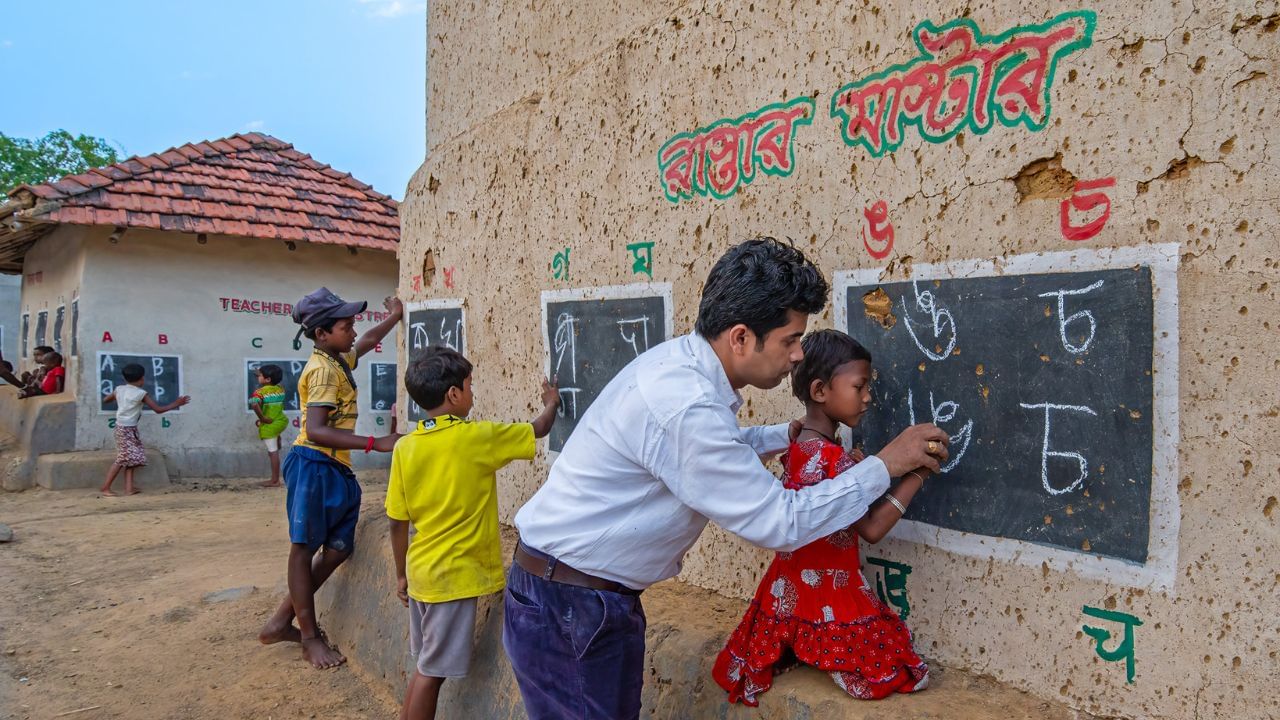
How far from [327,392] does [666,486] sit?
2486 millimetres

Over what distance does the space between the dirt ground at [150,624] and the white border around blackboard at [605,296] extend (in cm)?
175

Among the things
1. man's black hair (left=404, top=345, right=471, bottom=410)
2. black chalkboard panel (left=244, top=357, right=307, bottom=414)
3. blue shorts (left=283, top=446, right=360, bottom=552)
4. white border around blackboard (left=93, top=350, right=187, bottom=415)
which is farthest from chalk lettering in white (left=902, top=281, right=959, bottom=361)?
white border around blackboard (left=93, top=350, right=187, bottom=415)

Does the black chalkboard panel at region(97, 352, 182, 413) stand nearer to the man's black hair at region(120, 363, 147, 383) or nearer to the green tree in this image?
the man's black hair at region(120, 363, 147, 383)

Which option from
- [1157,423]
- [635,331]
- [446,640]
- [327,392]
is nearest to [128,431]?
[327,392]

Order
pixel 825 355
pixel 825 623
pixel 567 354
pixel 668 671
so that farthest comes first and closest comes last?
pixel 567 354 → pixel 668 671 → pixel 825 355 → pixel 825 623

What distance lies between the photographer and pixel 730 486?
1.75 metres

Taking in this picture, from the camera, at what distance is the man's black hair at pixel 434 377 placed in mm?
3043

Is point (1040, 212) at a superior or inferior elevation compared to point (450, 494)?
superior

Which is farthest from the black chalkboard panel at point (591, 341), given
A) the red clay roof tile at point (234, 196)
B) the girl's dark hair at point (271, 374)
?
the red clay roof tile at point (234, 196)

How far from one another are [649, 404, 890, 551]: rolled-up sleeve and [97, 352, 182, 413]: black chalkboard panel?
395 inches

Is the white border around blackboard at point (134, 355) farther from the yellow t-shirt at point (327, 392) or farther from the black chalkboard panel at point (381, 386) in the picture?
the yellow t-shirt at point (327, 392)

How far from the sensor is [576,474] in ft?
6.48

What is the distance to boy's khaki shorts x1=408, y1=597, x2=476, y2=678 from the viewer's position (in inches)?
121

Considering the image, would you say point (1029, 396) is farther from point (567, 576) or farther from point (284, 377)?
point (284, 377)
